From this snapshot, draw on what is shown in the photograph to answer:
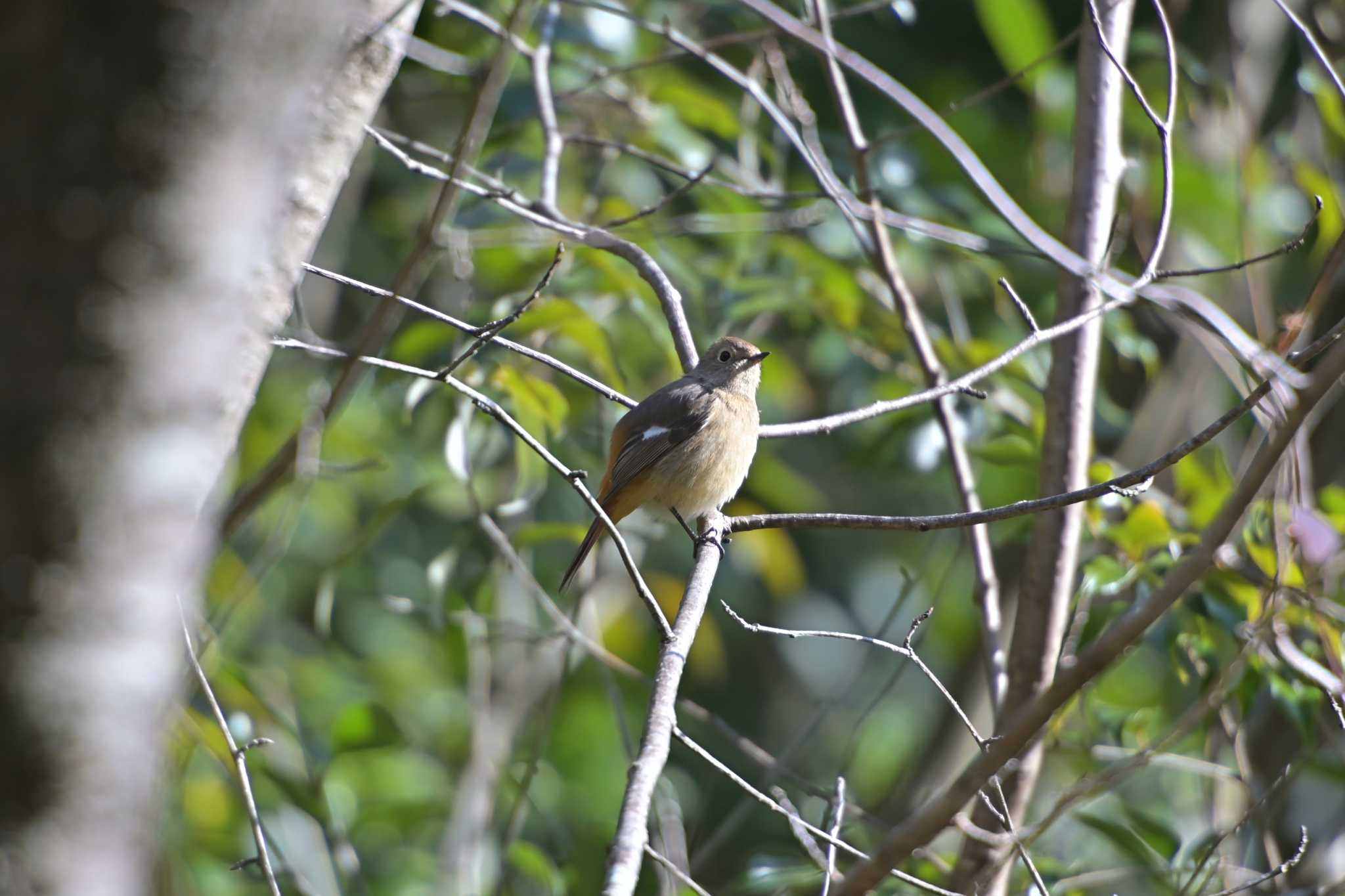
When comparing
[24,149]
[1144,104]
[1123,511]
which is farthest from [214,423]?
[1123,511]

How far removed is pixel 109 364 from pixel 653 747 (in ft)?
4.29

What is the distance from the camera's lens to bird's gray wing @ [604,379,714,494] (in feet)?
16.5

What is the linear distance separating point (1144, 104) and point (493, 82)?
1.91 metres

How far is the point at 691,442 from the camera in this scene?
16.5ft

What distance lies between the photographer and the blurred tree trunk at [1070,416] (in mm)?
4043

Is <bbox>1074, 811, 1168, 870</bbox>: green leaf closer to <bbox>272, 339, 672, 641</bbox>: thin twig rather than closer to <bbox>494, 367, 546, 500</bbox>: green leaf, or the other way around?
<bbox>272, 339, 672, 641</bbox>: thin twig

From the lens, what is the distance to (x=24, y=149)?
36.6 inches

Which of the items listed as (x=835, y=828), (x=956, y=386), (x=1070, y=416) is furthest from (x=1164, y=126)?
(x=835, y=828)

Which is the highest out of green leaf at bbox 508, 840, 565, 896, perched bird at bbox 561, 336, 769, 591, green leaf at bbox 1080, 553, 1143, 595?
green leaf at bbox 1080, 553, 1143, 595

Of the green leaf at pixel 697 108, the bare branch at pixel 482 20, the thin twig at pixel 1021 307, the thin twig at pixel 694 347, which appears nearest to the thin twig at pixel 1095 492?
the thin twig at pixel 694 347

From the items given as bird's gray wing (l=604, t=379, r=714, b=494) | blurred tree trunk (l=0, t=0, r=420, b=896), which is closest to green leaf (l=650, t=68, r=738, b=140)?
bird's gray wing (l=604, t=379, r=714, b=494)

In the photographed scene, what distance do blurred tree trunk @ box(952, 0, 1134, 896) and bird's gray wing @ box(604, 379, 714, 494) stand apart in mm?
1459

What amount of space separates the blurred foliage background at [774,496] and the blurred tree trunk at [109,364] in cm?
163

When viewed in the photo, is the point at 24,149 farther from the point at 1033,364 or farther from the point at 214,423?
the point at 1033,364
